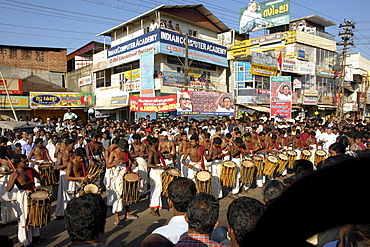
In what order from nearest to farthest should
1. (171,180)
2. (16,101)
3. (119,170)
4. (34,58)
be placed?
(119,170) → (171,180) → (16,101) → (34,58)

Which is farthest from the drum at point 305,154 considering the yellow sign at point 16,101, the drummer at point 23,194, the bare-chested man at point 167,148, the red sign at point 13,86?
the red sign at point 13,86

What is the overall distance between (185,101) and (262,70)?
1272 cm

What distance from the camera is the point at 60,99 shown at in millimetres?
25438

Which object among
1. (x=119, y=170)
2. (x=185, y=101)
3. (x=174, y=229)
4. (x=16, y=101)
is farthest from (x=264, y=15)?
(x=174, y=229)

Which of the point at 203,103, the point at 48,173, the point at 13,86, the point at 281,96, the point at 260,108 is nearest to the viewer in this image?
the point at 48,173

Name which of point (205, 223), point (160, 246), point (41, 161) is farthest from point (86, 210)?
point (41, 161)

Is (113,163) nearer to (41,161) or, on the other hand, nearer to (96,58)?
(41,161)

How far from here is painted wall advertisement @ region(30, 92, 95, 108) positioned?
949 inches

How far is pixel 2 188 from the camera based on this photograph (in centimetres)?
575

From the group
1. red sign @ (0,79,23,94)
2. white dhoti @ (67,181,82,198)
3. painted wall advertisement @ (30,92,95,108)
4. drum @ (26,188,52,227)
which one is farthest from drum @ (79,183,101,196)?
red sign @ (0,79,23,94)

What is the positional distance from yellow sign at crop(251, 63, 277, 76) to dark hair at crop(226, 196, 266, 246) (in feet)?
80.0

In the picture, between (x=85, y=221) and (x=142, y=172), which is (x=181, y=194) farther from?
(x=142, y=172)

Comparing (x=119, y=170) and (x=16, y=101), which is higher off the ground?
(x=16, y=101)

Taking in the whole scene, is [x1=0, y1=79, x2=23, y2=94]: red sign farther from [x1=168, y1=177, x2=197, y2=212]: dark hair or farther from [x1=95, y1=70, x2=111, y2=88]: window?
[x1=168, y1=177, x2=197, y2=212]: dark hair
